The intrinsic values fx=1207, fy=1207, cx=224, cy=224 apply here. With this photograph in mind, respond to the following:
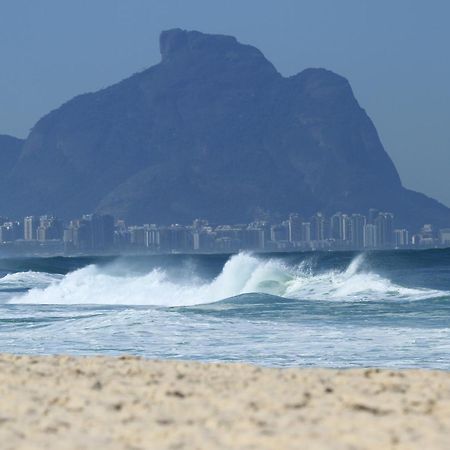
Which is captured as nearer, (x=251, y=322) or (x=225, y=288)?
(x=251, y=322)

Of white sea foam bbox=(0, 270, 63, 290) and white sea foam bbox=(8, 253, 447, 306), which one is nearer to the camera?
white sea foam bbox=(8, 253, 447, 306)

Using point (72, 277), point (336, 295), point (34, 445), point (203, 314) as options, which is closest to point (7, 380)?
point (34, 445)

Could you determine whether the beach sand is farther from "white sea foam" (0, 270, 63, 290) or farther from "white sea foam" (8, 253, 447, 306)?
"white sea foam" (0, 270, 63, 290)

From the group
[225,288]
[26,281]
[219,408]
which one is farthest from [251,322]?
[26,281]

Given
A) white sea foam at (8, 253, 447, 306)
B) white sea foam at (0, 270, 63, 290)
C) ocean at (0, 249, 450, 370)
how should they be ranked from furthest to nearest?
white sea foam at (0, 270, 63, 290)
white sea foam at (8, 253, 447, 306)
ocean at (0, 249, 450, 370)

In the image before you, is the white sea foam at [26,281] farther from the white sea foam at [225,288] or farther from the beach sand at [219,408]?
the beach sand at [219,408]

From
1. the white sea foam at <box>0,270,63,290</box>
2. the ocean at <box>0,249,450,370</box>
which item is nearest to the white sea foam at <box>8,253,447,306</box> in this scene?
the ocean at <box>0,249,450,370</box>

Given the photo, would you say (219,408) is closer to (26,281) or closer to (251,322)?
(251,322)

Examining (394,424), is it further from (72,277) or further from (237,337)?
(72,277)
